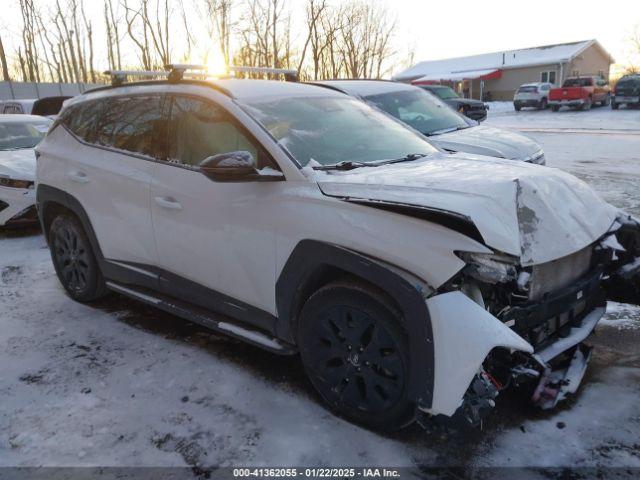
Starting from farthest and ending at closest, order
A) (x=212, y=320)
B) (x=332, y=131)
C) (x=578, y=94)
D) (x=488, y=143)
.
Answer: (x=578, y=94) < (x=488, y=143) < (x=332, y=131) < (x=212, y=320)

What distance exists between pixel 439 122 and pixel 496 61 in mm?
44905

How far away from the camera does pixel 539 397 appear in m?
2.74

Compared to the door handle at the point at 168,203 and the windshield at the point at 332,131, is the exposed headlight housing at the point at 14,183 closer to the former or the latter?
the door handle at the point at 168,203

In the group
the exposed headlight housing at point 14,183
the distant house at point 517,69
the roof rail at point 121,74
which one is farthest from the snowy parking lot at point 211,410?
the distant house at point 517,69

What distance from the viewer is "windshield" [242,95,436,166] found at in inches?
124

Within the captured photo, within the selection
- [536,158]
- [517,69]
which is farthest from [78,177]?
[517,69]

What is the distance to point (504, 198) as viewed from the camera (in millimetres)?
2502

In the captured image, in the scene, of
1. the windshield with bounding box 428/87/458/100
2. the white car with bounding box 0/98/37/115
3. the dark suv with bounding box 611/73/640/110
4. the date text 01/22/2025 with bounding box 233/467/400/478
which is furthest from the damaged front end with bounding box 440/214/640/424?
the dark suv with bounding box 611/73/640/110

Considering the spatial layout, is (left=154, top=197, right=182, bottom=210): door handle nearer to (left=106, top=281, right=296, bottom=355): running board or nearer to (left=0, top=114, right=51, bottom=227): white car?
(left=106, top=281, right=296, bottom=355): running board

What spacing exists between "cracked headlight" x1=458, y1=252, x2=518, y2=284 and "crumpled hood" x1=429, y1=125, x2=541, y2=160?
395 centimetres

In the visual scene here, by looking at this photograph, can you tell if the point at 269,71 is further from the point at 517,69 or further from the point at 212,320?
the point at 517,69

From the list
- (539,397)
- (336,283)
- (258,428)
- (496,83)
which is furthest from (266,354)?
(496,83)

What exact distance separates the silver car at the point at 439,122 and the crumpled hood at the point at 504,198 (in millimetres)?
3391

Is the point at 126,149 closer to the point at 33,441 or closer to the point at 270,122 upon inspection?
the point at 270,122
